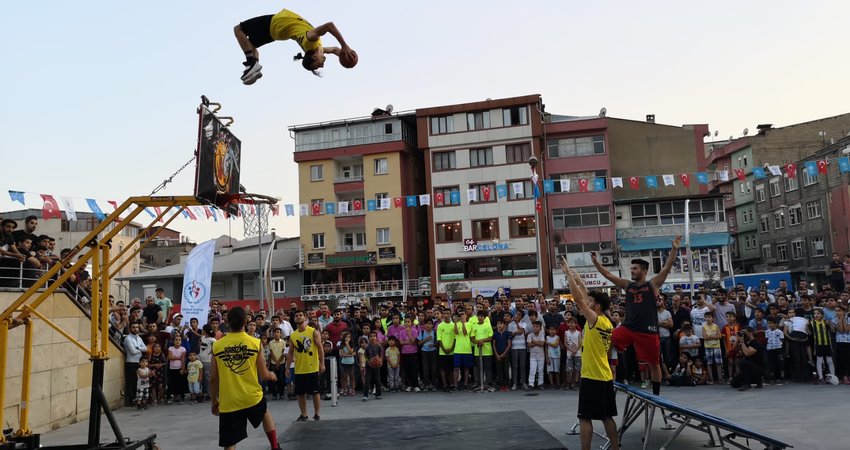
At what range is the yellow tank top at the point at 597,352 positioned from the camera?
7461mm

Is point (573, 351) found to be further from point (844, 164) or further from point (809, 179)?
point (809, 179)

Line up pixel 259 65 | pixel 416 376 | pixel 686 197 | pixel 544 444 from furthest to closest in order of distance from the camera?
pixel 686 197 → pixel 416 376 → pixel 544 444 → pixel 259 65

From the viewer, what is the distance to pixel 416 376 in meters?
16.2

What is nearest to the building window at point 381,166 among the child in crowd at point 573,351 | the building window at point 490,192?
the building window at point 490,192

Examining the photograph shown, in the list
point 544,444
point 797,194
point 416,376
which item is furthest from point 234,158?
point 797,194

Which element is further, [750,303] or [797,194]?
[797,194]

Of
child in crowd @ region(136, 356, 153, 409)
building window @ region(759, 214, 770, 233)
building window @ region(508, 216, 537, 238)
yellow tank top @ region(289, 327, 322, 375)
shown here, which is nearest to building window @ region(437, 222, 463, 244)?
building window @ region(508, 216, 537, 238)

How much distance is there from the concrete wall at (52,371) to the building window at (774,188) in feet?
175

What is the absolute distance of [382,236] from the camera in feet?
163

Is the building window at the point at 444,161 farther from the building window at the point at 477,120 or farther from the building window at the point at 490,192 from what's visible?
the building window at the point at 477,120

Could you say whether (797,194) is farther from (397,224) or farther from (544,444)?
(544,444)

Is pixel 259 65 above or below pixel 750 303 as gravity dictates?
above

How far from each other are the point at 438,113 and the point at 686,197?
1863 cm

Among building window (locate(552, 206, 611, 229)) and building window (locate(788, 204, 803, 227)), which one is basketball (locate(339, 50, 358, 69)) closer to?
building window (locate(552, 206, 611, 229))
